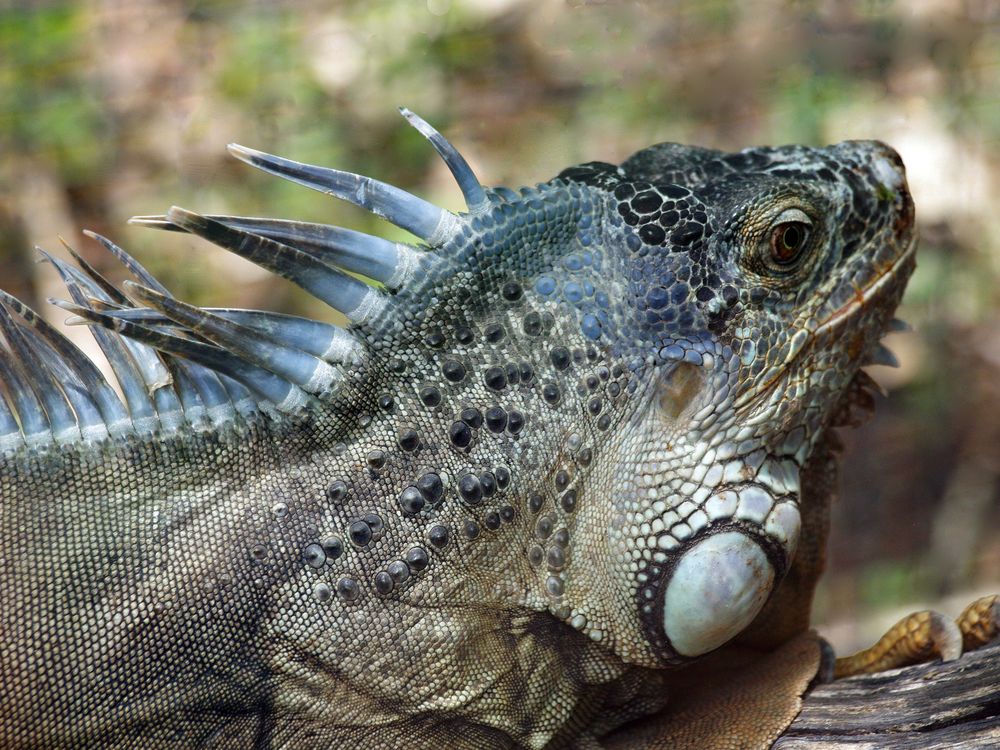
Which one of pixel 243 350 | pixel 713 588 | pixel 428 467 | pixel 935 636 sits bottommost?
pixel 935 636

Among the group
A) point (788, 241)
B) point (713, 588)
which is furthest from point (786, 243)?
point (713, 588)

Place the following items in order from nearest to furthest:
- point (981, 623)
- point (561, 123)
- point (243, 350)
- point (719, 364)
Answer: point (243, 350) < point (719, 364) < point (981, 623) < point (561, 123)

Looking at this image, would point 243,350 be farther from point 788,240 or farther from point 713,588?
point 788,240

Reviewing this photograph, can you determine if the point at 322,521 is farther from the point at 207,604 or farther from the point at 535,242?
the point at 535,242

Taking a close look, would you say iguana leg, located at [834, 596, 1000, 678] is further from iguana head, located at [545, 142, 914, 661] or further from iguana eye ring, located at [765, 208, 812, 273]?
iguana eye ring, located at [765, 208, 812, 273]

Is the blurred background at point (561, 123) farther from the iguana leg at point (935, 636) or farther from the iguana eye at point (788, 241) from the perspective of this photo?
the iguana eye at point (788, 241)

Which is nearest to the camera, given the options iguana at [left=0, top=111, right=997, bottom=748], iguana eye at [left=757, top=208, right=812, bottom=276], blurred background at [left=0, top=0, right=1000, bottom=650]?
iguana at [left=0, top=111, right=997, bottom=748]

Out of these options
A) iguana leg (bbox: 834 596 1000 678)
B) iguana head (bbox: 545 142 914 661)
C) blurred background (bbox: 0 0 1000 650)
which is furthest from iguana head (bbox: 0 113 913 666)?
blurred background (bbox: 0 0 1000 650)
